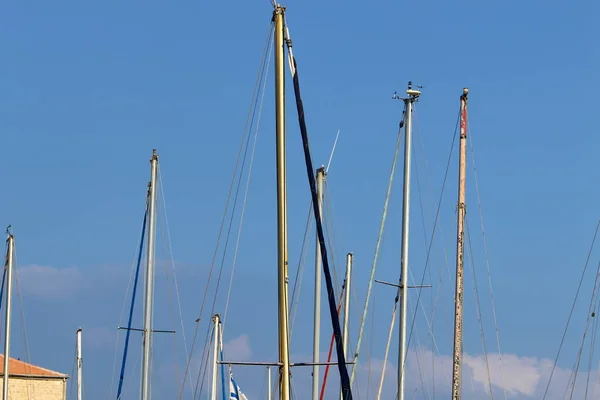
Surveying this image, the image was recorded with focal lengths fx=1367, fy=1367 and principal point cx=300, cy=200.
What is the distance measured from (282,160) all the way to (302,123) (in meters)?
1.56

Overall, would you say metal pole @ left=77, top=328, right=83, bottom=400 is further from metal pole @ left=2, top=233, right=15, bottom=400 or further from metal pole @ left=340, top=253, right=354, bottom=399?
metal pole @ left=340, top=253, right=354, bottom=399

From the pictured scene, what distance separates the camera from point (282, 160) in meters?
21.5

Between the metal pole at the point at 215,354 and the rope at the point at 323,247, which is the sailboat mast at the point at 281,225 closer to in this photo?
the rope at the point at 323,247

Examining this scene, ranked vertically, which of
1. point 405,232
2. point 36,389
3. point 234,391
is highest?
point 405,232

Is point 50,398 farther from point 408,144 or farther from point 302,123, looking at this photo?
point 302,123

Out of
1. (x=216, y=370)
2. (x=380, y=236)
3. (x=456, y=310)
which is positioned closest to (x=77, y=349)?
(x=216, y=370)

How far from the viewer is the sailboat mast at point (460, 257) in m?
31.1

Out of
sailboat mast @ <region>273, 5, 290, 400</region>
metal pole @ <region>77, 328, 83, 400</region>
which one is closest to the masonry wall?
metal pole @ <region>77, 328, 83, 400</region>

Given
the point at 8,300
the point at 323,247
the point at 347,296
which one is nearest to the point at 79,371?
the point at 8,300

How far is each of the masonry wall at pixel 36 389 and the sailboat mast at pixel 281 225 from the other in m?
45.8

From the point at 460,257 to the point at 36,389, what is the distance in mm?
39787

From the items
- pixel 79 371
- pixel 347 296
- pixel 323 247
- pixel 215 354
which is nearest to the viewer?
pixel 323 247

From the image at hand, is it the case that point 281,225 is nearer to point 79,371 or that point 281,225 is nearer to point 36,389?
point 79,371

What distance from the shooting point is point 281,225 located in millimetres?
21312
